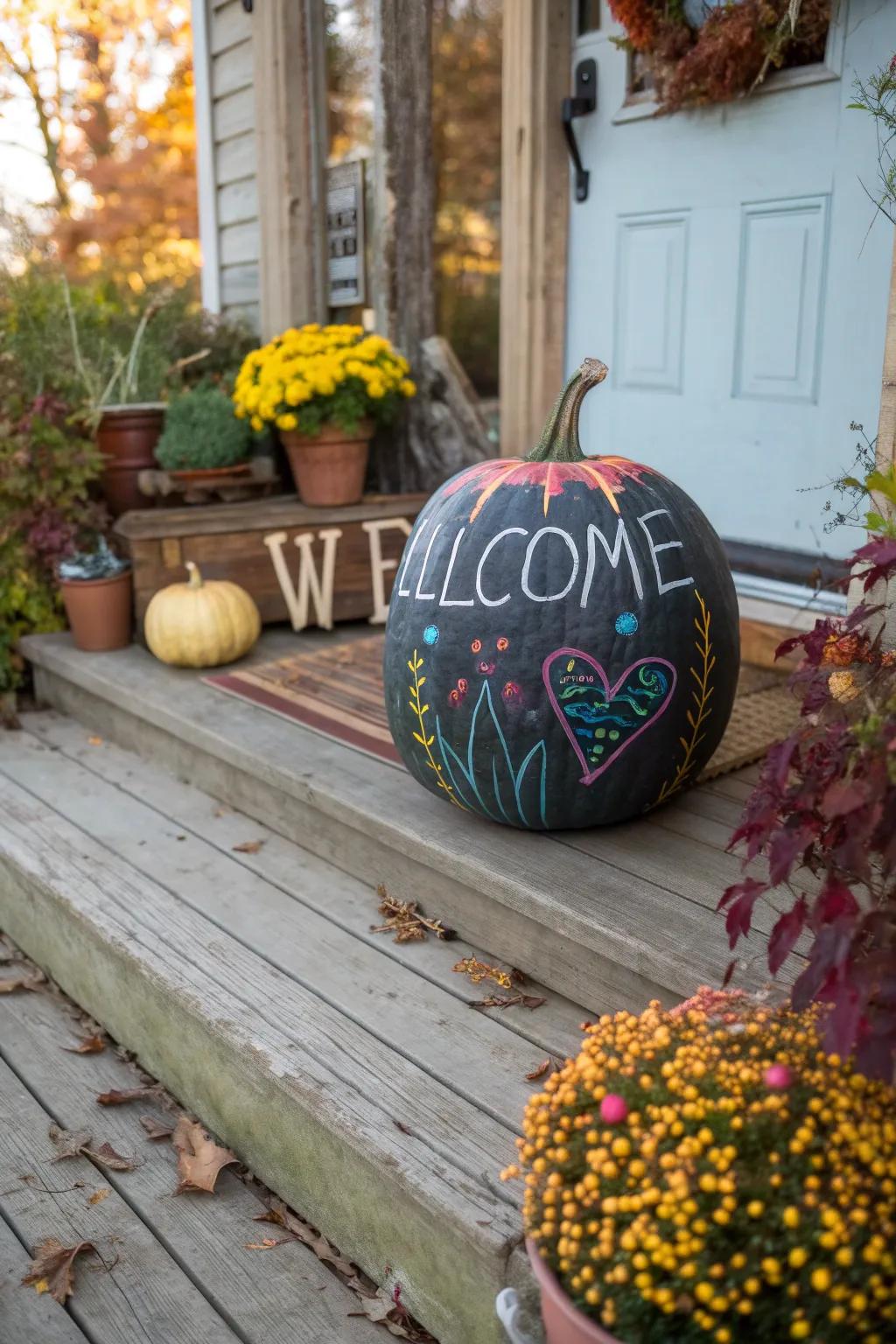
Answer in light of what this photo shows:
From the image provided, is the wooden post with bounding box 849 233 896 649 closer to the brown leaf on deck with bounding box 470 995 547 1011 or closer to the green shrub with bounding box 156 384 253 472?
the brown leaf on deck with bounding box 470 995 547 1011

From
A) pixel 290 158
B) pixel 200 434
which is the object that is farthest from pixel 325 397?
pixel 290 158

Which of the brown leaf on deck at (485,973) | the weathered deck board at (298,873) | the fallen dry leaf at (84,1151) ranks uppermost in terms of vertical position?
the brown leaf on deck at (485,973)

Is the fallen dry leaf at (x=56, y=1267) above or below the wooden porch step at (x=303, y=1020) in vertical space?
below

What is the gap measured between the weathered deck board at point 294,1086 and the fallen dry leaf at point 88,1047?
0.12 feet

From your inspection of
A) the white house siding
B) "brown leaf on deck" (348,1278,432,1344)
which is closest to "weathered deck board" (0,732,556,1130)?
"brown leaf on deck" (348,1278,432,1344)

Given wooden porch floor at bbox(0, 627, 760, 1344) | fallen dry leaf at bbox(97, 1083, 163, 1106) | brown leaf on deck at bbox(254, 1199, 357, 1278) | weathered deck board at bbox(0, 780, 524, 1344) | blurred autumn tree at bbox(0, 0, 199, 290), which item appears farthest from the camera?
blurred autumn tree at bbox(0, 0, 199, 290)

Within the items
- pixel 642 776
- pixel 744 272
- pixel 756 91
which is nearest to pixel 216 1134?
pixel 642 776

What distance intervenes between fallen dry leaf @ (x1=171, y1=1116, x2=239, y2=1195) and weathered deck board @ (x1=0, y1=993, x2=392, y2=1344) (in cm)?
2

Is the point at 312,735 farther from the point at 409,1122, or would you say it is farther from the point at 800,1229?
the point at 800,1229

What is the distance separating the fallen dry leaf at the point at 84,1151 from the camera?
204cm

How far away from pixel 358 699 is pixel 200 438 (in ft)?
3.96

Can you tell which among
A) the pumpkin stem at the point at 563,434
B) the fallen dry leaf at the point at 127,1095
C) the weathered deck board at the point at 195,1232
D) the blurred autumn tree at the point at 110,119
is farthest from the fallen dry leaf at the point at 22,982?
the blurred autumn tree at the point at 110,119

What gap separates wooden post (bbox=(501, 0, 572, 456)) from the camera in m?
3.44

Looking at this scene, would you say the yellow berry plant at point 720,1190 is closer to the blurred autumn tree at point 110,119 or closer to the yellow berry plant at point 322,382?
the yellow berry plant at point 322,382
